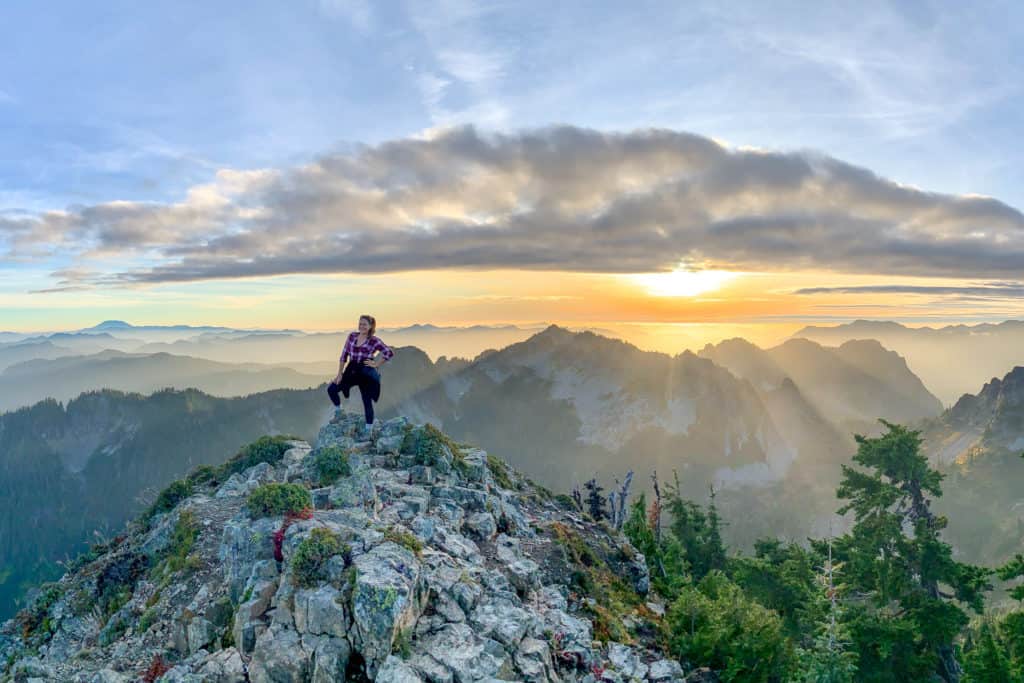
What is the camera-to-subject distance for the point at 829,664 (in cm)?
1850

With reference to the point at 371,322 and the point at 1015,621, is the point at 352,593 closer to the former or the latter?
the point at 371,322

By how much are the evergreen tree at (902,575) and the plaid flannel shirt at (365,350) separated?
28.0m

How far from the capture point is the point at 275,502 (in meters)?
18.0

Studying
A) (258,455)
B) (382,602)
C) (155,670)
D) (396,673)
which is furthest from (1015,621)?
(258,455)

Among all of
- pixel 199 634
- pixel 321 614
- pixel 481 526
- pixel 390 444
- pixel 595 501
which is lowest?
pixel 595 501

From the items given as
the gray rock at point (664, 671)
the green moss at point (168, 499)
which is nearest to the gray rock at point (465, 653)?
the gray rock at point (664, 671)

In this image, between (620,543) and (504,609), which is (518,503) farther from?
(504,609)

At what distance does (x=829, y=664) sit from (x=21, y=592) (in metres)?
264

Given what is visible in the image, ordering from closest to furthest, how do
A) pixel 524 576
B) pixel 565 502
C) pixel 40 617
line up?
1. pixel 524 576
2. pixel 40 617
3. pixel 565 502

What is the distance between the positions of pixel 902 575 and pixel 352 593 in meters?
31.6

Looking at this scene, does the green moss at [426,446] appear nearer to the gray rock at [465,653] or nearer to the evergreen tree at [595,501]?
the gray rock at [465,653]

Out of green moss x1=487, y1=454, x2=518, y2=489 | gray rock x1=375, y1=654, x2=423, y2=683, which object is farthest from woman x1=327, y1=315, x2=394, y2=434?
green moss x1=487, y1=454, x2=518, y2=489

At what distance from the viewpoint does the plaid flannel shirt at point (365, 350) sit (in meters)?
21.3

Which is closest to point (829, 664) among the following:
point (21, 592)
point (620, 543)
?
point (620, 543)
